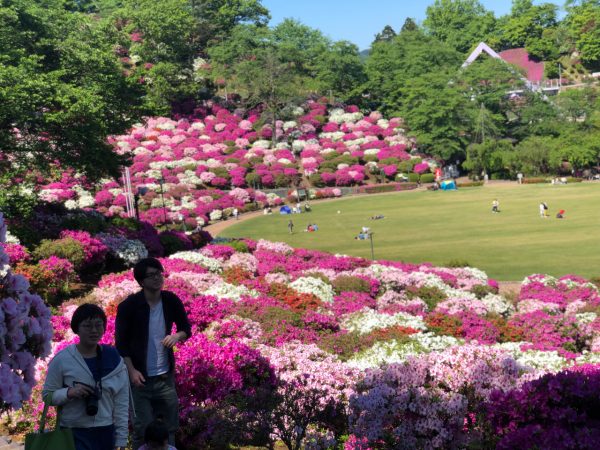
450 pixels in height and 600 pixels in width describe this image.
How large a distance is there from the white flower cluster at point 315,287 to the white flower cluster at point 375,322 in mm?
2269

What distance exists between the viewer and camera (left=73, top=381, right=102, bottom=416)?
16.8 feet

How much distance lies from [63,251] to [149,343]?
12.3 m

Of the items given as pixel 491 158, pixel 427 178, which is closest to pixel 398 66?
pixel 491 158

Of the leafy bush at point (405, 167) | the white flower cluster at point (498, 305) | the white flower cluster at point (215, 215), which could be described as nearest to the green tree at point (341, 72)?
the leafy bush at point (405, 167)

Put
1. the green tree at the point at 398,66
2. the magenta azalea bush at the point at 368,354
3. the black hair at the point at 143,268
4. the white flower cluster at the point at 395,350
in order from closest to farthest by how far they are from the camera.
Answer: the black hair at the point at 143,268 → the magenta azalea bush at the point at 368,354 → the white flower cluster at the point at 395,350 → the green tree at the point at 398,66

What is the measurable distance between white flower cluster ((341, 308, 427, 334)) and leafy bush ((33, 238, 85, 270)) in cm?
788

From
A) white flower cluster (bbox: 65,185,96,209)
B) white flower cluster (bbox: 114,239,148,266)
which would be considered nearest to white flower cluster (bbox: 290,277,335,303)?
white flower cluster (bbox: 114,239,148,266)

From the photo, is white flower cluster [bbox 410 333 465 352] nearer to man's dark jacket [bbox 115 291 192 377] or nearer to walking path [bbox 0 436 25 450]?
man's dark jacket [bbox 115 291 192 377]

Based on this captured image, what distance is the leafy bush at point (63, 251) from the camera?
17.4 metres

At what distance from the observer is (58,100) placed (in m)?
20.7

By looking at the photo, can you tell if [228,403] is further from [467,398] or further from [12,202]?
[12,202]

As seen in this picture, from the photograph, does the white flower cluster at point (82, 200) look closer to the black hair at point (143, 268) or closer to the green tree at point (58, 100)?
the green tree at point (58, 100)

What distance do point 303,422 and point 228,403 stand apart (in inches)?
39.6

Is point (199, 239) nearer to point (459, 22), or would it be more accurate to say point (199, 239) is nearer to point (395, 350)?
point (395, 350)
